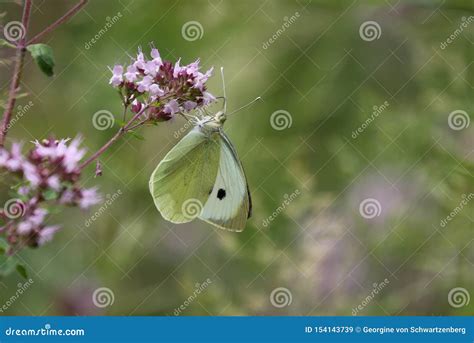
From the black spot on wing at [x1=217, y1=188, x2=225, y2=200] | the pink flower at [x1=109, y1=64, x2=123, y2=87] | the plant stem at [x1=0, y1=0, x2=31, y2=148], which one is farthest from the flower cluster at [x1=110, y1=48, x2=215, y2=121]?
the black spot on wing at [x1=217, y1=188, x2=225, y2=200]

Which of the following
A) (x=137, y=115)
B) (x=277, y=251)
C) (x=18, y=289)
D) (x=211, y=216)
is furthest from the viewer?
(x=277, y=251)

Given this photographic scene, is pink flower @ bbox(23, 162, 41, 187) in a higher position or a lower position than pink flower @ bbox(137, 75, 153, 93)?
lower

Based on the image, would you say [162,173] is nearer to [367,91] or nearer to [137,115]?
[137,115]

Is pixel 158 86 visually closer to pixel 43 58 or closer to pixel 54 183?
pixel 43 58

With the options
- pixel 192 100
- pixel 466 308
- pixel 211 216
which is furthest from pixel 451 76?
pixel 192 100

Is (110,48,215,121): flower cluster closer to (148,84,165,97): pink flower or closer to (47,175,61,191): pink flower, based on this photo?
(148,84,165,97): pink flower

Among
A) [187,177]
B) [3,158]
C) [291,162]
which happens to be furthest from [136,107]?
[291,162]
